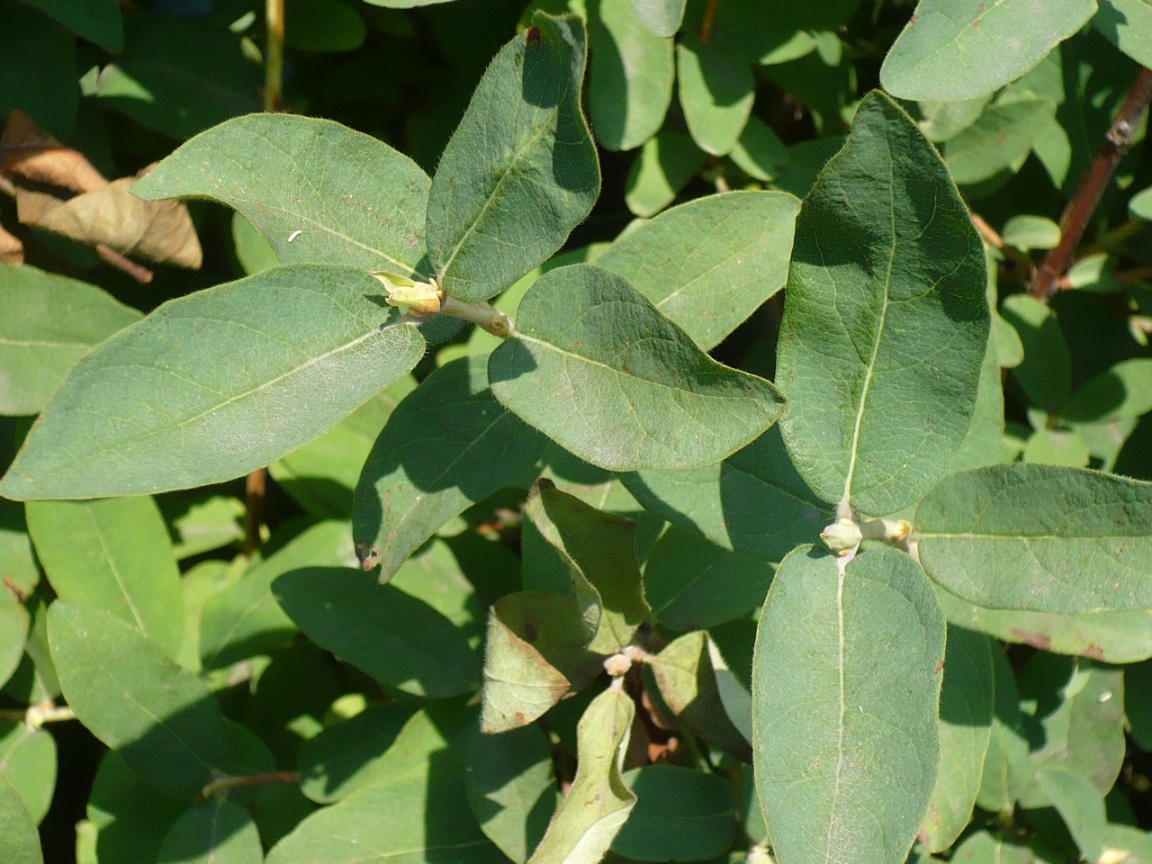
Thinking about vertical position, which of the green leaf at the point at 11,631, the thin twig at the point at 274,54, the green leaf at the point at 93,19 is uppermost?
the green leaf at the point at 93,19

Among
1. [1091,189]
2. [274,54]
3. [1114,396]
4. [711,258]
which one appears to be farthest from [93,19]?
[1114,396]

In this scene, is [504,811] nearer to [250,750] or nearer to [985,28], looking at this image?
[250,750]

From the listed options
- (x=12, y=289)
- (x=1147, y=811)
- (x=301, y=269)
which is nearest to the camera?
(x=301, y=269)

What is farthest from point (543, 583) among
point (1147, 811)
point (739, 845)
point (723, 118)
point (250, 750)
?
point (1147, 811)

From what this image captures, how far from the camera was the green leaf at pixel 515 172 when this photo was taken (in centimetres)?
105

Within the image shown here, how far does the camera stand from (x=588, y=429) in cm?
110

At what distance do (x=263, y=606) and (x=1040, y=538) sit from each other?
4.19 ft

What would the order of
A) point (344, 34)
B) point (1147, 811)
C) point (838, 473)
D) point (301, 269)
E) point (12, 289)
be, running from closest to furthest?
point (301, 269)
point (838, 473)
point (12, 289)
point (344, 34)
point (1147, 811)

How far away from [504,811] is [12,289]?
44.5 inches

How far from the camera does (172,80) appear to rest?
184 centimetres

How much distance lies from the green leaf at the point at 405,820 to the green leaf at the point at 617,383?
758 mm

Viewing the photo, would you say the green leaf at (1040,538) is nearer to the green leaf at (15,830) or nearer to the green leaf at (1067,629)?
the green leaf at (1067,629)

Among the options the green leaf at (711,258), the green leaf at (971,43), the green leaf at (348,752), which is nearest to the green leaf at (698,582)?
the green leaf at (711,258)

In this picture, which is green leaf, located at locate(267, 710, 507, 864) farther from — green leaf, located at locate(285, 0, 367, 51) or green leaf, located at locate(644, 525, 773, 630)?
green leaf, located at locate(285, 0, 367, 51)
